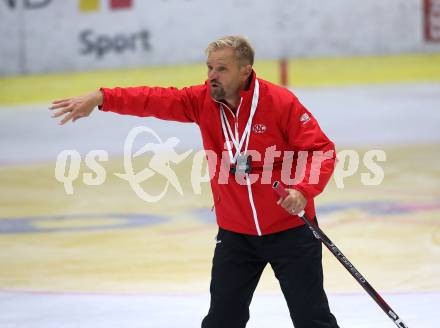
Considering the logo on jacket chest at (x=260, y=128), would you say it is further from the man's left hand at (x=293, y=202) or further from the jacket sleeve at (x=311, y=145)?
the man's left hand at (x=293, y=202)

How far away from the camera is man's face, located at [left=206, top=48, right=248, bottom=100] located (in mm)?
4707

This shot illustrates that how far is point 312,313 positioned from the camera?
4.74 metres

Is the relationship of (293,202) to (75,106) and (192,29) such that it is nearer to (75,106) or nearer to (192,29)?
(75,106)

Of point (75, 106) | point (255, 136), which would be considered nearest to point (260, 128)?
point (255, 136)

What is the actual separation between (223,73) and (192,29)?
A: 1093 centimetres

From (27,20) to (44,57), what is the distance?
1.89 ft

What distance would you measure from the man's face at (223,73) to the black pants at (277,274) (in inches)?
26.3

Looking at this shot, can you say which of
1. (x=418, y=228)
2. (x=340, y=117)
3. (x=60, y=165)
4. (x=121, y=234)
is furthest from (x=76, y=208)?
(x=340, y=117)

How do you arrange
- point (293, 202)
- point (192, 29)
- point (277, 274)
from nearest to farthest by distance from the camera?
point (293, 202), point (277, 274), point (192, 29)

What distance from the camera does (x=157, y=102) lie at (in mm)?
4930

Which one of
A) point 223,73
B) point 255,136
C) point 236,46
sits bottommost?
point 255,136

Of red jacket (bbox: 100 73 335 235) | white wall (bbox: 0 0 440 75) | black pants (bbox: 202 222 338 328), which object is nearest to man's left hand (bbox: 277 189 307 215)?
red jacket (bbox: 100 73 335 235)

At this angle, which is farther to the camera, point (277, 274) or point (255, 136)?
point (277, 274)

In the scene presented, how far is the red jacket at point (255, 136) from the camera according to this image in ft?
15.4
